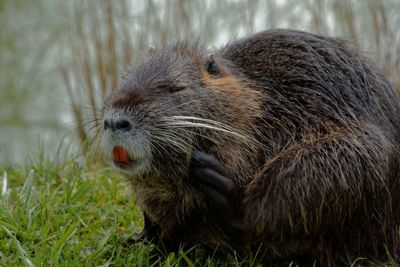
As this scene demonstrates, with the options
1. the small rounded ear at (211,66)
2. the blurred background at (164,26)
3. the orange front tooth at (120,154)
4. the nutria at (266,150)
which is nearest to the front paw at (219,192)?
the nutria at (266,150)

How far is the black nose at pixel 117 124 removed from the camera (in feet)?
9.53

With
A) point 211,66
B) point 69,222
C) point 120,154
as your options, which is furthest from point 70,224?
point 211,66

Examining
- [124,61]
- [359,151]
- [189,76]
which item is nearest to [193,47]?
[189,76]

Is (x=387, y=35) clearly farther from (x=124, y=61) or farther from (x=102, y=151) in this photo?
(x=102, y=151)

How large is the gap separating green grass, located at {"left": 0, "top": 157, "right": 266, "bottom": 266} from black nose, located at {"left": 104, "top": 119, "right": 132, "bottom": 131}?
Result: 0.54 meters

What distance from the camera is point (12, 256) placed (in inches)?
125

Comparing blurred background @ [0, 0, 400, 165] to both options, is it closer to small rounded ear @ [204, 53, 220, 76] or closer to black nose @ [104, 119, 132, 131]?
small rounded ear @ [204, 53, 220, 76]

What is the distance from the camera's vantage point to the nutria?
9.98 ft

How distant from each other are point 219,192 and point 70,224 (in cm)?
91

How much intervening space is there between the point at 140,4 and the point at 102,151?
3746mm

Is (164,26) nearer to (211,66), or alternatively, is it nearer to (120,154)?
(211,66)

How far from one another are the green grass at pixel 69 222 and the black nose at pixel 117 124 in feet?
1.79

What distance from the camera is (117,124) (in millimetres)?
2906

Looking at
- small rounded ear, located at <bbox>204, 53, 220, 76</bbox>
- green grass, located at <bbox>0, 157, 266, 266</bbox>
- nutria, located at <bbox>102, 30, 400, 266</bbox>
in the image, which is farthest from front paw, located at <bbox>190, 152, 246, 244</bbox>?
small rounded ear, located at <bbox>204, 53, 220, 76</bbox>
